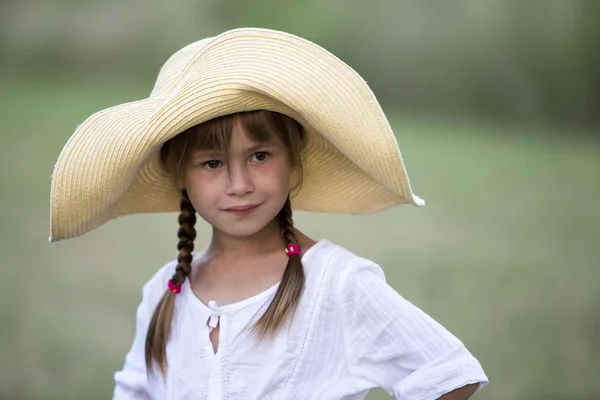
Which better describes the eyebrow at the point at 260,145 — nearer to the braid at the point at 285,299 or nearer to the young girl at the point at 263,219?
the young girl at the point at 263,219

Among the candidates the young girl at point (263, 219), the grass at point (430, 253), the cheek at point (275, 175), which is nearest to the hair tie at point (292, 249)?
the young girl at point (263, 219)

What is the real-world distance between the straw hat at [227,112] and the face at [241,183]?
0.23 ft

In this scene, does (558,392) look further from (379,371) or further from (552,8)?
(552,8)

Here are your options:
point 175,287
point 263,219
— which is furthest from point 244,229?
point 175,287

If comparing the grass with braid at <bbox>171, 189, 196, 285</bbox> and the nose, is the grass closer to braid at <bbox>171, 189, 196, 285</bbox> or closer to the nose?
braid at <bbox>171, 189, 196, 285</bbox>

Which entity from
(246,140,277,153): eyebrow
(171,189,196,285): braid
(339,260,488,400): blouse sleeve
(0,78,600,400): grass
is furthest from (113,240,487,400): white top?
(0,78,600,400): grass

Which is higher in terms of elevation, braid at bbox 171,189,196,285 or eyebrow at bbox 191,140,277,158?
eyebrow at bbox 191,140,277,158

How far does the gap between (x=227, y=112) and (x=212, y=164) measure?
4.6 inches

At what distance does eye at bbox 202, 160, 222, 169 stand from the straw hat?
0.09m

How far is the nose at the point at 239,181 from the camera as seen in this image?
1.42 metres

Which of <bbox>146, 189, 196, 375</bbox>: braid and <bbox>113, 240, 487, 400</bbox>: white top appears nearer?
<bbox>113, 240, 487, 400</bbox>: white top

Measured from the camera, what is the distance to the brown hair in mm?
1440

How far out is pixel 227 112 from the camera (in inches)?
55.4

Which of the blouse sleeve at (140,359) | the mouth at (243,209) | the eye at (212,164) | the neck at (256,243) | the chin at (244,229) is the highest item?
the eye at (212,164)
